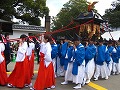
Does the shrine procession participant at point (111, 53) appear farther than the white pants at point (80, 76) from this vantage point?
Yes

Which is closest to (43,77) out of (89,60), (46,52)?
(46,52)

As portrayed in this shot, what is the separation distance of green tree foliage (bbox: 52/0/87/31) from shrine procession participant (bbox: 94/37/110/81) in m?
27.9

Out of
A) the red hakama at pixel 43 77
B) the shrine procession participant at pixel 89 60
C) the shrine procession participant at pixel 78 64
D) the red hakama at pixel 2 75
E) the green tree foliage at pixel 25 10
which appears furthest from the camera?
the green tree foliage at pixel 25 10

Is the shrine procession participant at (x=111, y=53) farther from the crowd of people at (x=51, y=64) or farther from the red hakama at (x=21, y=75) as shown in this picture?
the red hakama at (x=21, y=75)

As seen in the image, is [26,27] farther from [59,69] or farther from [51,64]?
[51,64]

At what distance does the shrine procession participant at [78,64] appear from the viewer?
782 centimetres

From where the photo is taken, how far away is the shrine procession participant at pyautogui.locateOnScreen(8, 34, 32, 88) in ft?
25.4

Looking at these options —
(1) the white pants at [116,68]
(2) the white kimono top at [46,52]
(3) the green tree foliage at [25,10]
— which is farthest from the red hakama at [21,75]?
(3) the green tree foliage at [25,10]

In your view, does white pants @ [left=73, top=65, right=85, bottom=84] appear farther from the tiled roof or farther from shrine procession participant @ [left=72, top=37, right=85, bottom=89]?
the tiled roof

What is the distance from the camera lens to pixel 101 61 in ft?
31.1

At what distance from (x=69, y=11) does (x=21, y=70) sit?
109 ft

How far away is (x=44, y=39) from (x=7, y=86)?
84.4 inches

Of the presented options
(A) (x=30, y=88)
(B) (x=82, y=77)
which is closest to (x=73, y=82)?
(B) (x=82, y=77)

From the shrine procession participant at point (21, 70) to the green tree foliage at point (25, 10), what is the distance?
1997 cm
